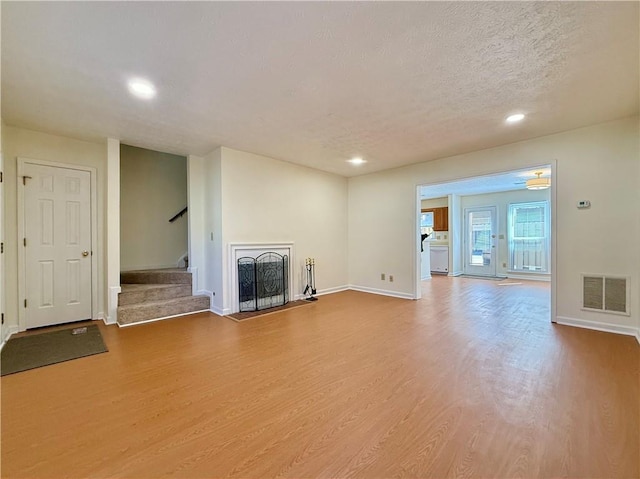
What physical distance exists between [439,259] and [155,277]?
7830 mm

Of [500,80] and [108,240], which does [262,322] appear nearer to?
[108,240]

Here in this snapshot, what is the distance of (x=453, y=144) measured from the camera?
4.16 meters

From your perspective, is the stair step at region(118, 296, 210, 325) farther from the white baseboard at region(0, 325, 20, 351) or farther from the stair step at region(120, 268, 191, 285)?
the white baseboard at region(0, 325, 20, 351)

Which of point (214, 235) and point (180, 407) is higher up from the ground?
point (214, 235)

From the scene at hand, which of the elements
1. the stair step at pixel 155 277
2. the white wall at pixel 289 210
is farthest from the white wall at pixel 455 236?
the stair step at pixel 155 277

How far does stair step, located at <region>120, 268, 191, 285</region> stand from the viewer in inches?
184

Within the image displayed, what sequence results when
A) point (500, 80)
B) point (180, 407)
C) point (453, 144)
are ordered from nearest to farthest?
point (180, 407) → point (500, 80) → point (453, 144)

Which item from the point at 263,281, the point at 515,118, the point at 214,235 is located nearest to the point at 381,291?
the point at 263,281

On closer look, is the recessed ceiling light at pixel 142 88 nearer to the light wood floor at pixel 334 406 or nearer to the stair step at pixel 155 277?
the light wood floor at pixel 334 406

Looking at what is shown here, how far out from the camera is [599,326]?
3.48 metres

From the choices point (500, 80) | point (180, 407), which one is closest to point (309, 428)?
point (180, 407)

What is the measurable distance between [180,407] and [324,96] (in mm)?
2831

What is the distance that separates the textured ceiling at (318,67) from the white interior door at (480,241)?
5.29 m

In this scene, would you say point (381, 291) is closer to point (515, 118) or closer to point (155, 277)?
point (515, 118)
